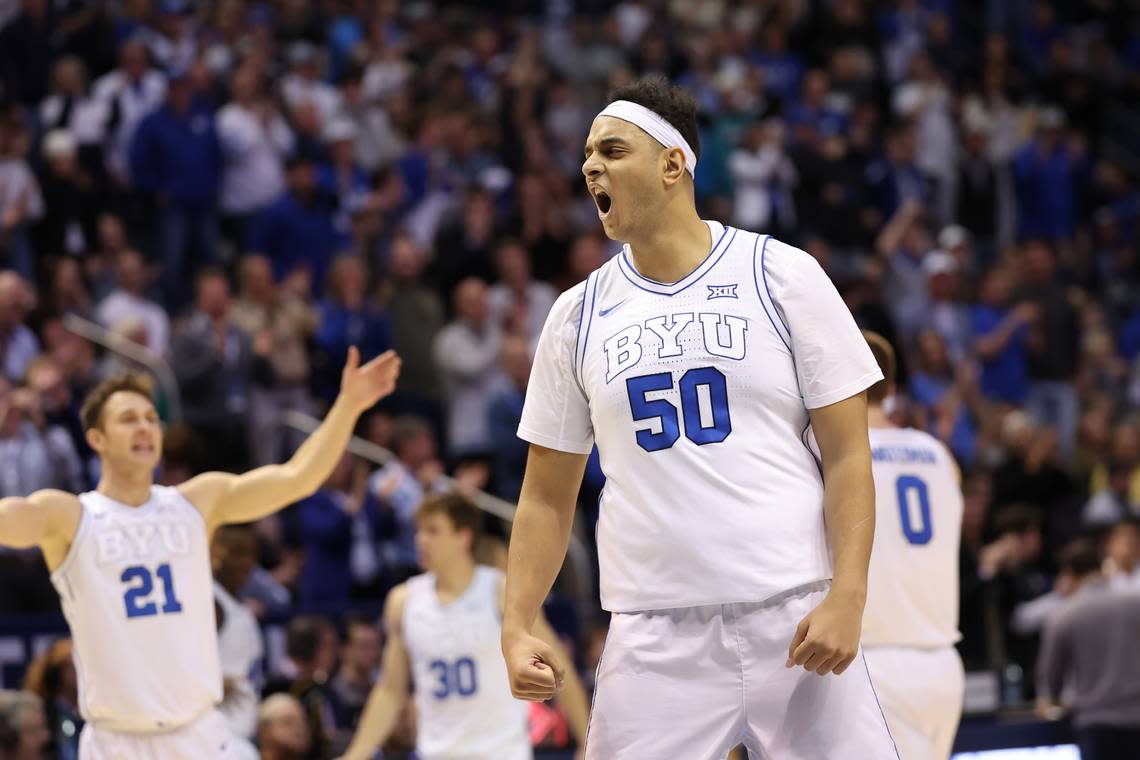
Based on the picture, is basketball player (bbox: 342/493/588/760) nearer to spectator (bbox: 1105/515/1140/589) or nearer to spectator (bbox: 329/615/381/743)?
spectator (bbox: 329/615/381/743)

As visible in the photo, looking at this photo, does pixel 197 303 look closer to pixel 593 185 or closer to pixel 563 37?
pixel 563 37

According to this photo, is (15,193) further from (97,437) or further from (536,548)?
(536,548)

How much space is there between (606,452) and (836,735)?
0.97 m

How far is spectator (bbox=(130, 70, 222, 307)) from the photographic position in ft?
45.7

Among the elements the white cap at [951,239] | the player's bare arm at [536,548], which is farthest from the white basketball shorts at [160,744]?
the white cap at [951,239]

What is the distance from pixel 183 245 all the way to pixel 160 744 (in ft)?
27.4

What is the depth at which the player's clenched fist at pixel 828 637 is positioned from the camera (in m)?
4.14

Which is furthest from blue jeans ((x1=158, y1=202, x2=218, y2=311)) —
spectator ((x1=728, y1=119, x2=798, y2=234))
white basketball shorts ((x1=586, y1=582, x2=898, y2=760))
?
white basketball shorts ((x1=586, y1=582, x2=898, y2=760))

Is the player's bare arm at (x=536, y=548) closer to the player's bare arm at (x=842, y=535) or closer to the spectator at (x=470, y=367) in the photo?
the player's bare arm at (x=842, y=535)

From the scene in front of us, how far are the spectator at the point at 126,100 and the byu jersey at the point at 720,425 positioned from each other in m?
10.4

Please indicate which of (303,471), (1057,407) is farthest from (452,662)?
(1057,407)

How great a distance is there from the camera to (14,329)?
1200 centimetres

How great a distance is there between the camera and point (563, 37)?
1861cm

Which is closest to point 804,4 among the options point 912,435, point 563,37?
point 563,37
